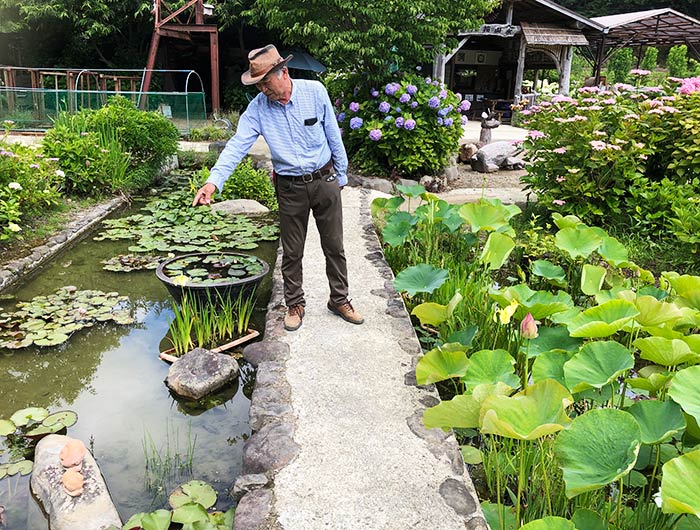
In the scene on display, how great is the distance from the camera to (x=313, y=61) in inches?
703

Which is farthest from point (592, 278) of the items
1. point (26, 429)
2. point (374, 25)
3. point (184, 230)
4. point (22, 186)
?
point (374, 25)

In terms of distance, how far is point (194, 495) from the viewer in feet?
8.07

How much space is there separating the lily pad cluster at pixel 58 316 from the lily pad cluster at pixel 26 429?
784 mm

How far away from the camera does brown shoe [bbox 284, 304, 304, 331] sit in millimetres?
3486

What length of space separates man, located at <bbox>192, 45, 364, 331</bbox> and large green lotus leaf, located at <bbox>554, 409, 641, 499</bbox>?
80.0 inches

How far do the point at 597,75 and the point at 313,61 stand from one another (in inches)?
340

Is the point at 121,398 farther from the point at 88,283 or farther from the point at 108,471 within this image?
the point at 88,283

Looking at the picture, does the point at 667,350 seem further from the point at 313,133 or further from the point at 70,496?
the point at 70,496

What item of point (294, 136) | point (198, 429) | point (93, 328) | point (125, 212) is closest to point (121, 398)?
point (198, 429)

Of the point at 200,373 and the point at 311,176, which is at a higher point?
the point at 311,176

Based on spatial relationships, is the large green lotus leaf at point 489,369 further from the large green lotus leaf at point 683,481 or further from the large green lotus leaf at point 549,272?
the large green lotus leaf at point 549,272

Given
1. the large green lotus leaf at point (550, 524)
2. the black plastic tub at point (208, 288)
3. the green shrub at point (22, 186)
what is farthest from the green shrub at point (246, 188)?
the large green lotus leaf at point (550, 524)

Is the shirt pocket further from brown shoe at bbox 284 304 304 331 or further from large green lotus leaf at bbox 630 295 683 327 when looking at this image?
large green lotus leaf at bbox 630 295 683 327

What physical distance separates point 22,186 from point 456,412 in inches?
201
